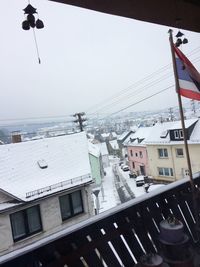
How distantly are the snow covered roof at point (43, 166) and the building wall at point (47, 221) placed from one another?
34 cm

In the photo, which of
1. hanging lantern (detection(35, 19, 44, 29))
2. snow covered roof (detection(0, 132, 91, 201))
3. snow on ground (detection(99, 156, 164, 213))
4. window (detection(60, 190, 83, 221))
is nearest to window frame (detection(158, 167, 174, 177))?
snow on ground (detection(99, 156, 164, 213))

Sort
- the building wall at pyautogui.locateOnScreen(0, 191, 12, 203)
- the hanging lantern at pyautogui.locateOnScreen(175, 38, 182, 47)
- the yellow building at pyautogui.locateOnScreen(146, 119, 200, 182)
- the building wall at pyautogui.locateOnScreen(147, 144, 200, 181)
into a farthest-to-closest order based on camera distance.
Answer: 1. the yellow building at pyautogui.locateOnScreen(146, 119, 200, 182)
2. the building wall at pyautogui.locateOnScreen(147, 144, 200, 181)
3. the building wall at pyautogui.locateOnScreen(0, 191, 12, 203)
4. the hanging lantern at pyautogui.locateOnScreen(175, 38, 182, 47)

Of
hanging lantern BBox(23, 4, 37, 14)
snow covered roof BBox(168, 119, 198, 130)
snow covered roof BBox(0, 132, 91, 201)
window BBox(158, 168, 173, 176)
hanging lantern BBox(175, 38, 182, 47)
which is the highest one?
hanging lantern BBox(23, 4, 37, 14)

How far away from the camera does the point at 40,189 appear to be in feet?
20.8

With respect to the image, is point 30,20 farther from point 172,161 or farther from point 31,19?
point 172,161

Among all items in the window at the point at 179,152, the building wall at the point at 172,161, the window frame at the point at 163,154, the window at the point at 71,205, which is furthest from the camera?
the window frame at the point at 163,154

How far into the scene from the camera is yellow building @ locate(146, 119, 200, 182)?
36.6 feet

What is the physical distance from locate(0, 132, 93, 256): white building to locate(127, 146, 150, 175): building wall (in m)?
7.08

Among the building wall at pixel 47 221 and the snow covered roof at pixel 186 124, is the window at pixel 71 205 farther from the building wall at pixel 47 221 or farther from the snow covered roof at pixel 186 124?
the snow covered roof at pixel 186 124

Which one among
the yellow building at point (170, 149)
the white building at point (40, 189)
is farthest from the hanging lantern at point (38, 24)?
the yellow building at point (170, 149)

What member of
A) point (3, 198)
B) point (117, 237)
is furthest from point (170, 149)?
point (117, 237)

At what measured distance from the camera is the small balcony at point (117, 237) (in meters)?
1.07

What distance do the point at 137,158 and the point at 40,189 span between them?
9.58 meters

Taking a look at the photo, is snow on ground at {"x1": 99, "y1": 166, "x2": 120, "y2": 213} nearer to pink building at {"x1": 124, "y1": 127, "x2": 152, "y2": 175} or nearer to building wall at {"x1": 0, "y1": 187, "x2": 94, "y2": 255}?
building wall at {"x1": 0, "y1": 187, "x2": 94, "y2": 255}
